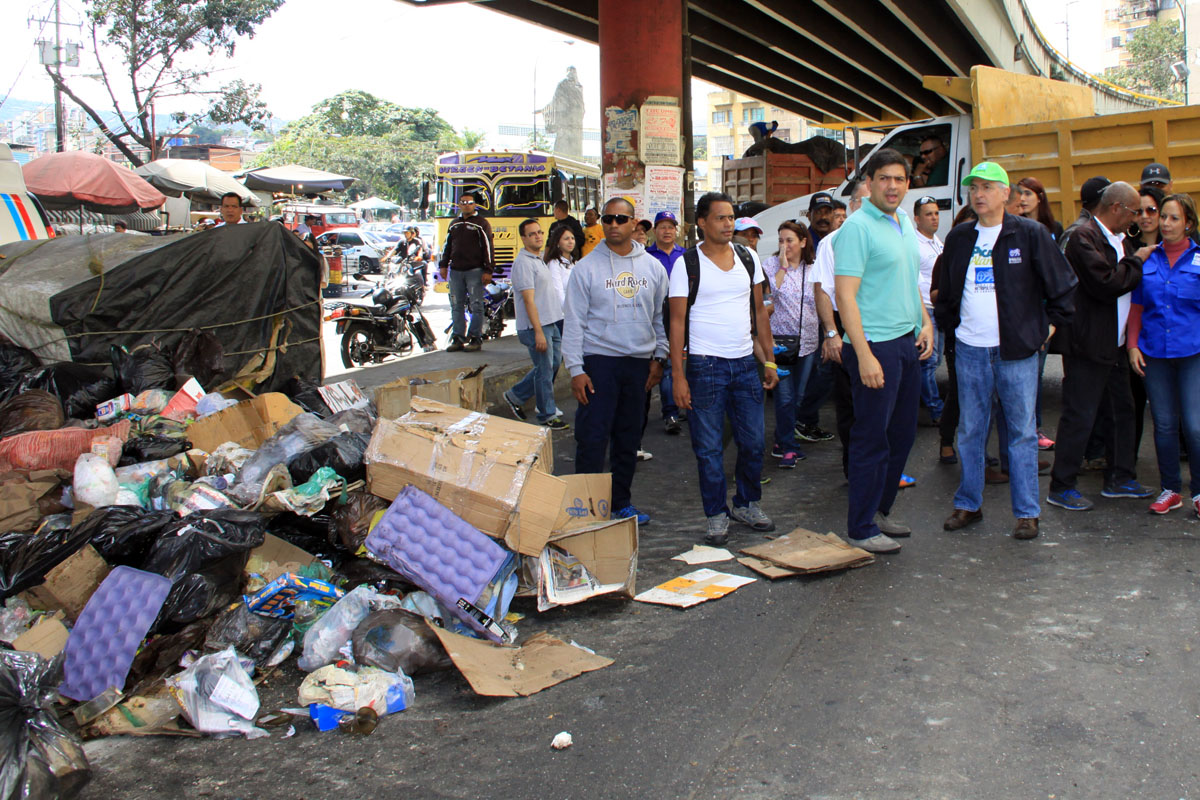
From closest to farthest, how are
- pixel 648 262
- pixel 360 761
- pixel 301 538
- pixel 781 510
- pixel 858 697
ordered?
pixel 360 761 → pixel 858 697 → pixel 301 538 → pixel 648 262 → pixel 781 510

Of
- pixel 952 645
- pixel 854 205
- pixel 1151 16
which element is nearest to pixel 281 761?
pixel 952 645

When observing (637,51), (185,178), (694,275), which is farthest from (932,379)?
(185,178)

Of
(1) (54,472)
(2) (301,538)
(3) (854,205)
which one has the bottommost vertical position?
(2) (301,538)

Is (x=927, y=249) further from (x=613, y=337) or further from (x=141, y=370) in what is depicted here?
(x=141, y=370)

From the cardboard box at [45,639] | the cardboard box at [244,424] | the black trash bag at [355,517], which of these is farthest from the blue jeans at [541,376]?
the cardboard box at [45,639]

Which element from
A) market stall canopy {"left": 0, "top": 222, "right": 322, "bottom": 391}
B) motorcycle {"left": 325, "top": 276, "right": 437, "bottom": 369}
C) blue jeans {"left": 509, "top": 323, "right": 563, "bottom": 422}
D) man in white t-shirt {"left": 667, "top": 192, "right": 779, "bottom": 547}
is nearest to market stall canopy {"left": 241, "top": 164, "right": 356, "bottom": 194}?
motorcycle {"left": 325, "top": 276, "right": 437, "bottom": 369}

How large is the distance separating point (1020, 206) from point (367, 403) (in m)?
4.52

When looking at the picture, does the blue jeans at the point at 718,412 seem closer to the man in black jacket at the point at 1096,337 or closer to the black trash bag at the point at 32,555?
the man in black jacket at the point at 1096,337

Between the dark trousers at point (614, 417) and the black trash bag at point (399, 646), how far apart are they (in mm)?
1812

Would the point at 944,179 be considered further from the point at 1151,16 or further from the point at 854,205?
the point at 1151,16

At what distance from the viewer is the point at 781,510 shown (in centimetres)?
587

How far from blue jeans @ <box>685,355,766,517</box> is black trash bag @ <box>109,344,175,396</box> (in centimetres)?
378

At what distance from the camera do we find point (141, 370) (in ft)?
21.5

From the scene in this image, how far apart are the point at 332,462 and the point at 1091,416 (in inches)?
168
